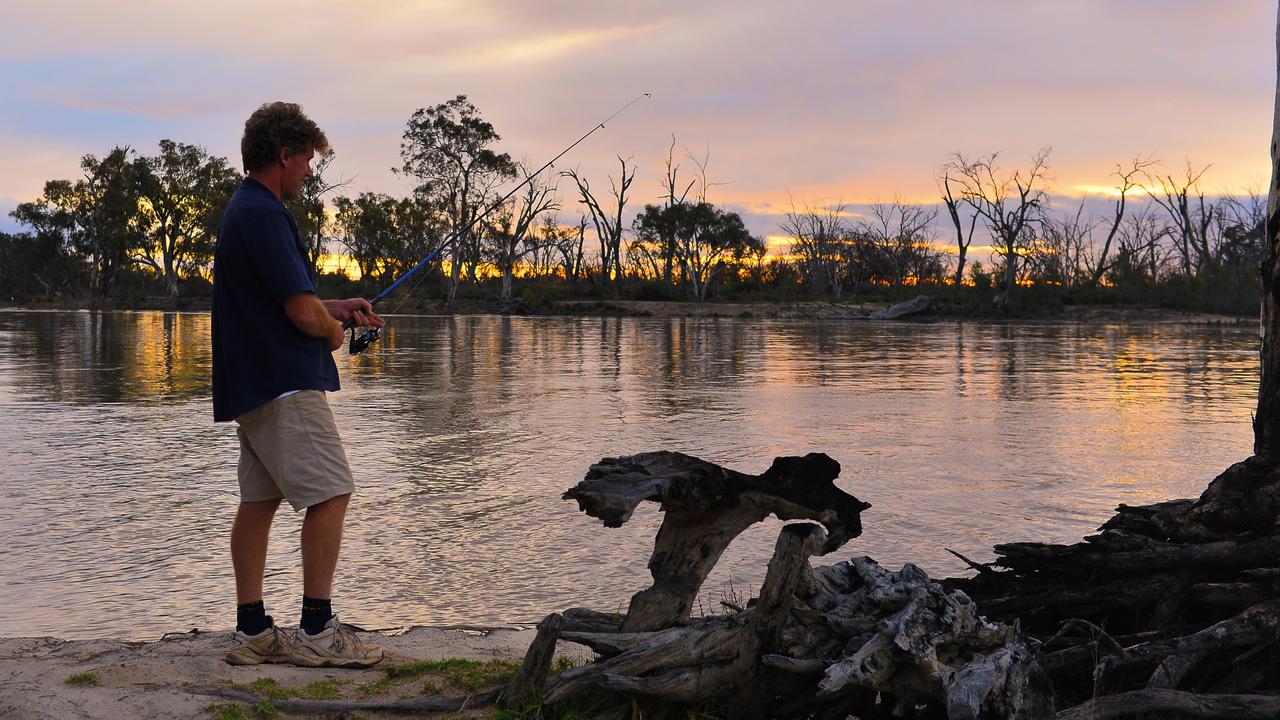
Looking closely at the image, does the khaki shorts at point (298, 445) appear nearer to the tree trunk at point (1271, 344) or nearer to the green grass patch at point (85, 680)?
the green grass patch at point (85, 680)

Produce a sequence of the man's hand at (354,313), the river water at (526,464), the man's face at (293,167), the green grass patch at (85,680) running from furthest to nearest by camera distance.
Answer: the river water at (526,464) → the man's hand at (354,313) → the man's face at (293,167) → the green grass patch at (85,680)

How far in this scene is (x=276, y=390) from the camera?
11.9 feet

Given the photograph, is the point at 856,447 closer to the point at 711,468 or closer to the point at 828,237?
the point at 711,468

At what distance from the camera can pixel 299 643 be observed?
12.1 feet

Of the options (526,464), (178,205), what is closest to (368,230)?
(178,205)

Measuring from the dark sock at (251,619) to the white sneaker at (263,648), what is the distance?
34 millimetres

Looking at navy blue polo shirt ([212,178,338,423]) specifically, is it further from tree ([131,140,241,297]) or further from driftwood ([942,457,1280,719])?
tree ([131,140,241,297])

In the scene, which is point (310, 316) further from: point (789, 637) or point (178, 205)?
point (178, 205)

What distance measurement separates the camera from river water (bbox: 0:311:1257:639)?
16.2 feet

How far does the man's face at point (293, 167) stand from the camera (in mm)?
3855

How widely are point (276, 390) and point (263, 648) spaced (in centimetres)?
81

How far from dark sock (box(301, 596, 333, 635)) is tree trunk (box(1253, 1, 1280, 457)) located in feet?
9.79

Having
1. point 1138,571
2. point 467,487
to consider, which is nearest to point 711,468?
point 1138,571

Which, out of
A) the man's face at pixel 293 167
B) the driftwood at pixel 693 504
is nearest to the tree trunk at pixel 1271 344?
the driftwood at pixel 693 504
